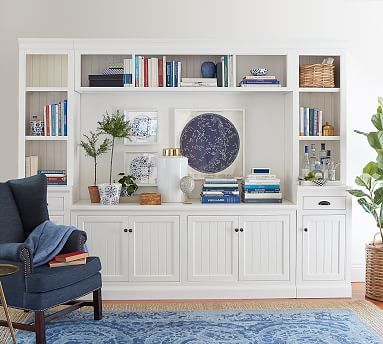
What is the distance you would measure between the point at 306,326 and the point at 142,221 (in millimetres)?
1583

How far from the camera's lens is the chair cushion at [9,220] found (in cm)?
450

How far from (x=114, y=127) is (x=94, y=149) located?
0.26 metres

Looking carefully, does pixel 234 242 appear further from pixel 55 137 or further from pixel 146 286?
pixel 55 137

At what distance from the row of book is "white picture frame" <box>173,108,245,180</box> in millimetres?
537

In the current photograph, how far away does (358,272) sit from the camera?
5816mm

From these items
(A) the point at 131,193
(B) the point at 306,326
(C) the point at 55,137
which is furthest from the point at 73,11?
(B) the point at 306,326

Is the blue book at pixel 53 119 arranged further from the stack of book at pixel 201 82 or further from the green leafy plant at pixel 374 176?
the green leafy plant at pixel 374 176

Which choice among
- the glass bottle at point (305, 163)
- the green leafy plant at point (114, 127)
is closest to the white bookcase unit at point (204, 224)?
the glass bottle at point (305, 163)

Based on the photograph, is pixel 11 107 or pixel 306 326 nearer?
pixel 306 326

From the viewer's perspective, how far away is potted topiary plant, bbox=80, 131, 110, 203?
5359 mm

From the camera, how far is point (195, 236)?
520cm

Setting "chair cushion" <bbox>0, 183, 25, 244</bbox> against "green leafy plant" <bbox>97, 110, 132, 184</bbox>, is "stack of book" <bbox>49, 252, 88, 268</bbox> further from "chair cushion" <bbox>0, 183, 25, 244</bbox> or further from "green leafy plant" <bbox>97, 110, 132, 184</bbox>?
"green leafy plant" <bbox>97, 110, 132, 184</bbox>

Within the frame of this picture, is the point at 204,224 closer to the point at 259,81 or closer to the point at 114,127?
the point at 114,127

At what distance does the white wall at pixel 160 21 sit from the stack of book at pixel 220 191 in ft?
4.33
